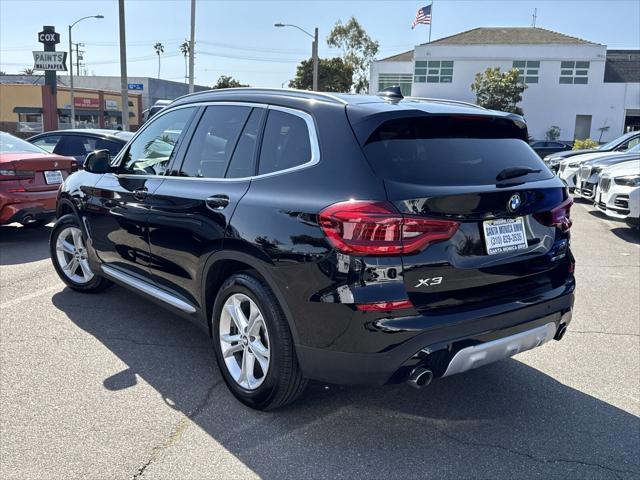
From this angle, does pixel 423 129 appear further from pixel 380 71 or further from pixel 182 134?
pixel 380 71

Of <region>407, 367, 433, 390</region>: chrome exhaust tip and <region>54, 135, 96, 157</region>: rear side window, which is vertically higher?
<region>54, 135, 96, 157</region>: rear side window

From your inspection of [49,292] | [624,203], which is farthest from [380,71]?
[49,292]

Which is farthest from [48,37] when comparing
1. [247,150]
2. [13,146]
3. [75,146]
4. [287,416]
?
[287,416]

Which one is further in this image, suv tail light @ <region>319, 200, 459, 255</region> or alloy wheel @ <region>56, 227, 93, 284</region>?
alloy wheel @ <region>56, 227, 93, 284</region>

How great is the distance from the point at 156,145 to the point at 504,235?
2760 mm

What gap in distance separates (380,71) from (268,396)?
51.3 metres

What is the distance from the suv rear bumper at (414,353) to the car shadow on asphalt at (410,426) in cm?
44

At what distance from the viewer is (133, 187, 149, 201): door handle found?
13.9 ft

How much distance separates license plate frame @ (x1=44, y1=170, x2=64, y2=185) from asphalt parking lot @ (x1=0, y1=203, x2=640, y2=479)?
3533 millimetres

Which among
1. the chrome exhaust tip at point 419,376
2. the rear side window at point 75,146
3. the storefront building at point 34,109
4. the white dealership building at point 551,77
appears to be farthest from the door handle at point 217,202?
the white dealership building at point 551,77

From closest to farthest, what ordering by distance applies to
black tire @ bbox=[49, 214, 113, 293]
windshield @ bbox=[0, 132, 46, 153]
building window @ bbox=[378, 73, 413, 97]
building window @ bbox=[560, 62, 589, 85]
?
black tire @ bbox=[49, 214, 113, 293] < windshield @ bbox=[0, 132, 46, 153] < building window @ bbox=[560, 62, 589, 85] < building window @ bbox=[378, 73, 413, 97]

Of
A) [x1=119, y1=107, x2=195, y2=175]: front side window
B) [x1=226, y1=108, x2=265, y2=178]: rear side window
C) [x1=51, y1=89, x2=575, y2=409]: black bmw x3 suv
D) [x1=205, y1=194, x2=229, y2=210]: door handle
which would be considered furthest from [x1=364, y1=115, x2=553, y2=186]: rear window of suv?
[x1=119, y1=107, x2=195, y2=175]: front side window

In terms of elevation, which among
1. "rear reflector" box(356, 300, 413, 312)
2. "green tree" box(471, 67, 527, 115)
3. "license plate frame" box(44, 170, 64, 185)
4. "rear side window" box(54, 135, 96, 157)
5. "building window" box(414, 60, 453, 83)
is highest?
"building window" box(414, 60, 453, 83)

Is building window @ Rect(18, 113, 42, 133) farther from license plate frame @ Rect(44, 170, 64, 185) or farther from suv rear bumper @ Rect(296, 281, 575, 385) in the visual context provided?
suv rear bumper @ Rect(296, 281, 575, 385)
